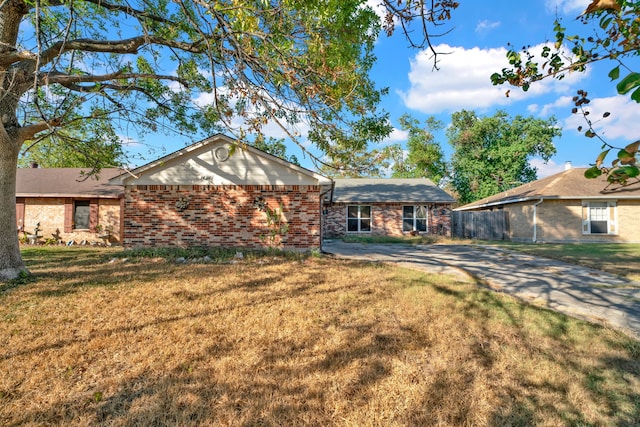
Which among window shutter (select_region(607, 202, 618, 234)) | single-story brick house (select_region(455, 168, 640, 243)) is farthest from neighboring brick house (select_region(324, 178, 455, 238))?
window shutter (select_region(607, 202, 618, 234))

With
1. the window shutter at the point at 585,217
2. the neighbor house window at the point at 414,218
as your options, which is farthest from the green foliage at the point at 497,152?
the neighbor house window at the point at 414,218

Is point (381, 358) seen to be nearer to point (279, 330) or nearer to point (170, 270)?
point (279, 330)

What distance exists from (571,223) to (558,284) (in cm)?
1424

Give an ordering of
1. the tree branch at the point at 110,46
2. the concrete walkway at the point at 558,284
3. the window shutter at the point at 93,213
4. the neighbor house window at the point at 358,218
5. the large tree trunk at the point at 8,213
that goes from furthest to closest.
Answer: the neighbor house window at the point at 358,218
the window shutter at the point at 93,213
the tree branch at the point at 110,46
the large tree trunk at the point at 8,213
the concrete walkway at the point at 558,284

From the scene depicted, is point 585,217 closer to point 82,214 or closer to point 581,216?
point 581,216

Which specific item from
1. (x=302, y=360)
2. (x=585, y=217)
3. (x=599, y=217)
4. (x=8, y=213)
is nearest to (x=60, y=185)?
(x=8, y=213)

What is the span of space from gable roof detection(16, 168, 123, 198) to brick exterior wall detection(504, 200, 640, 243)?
75.4 ft

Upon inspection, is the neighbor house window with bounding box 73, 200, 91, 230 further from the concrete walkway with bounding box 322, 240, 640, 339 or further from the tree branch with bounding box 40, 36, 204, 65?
the concrete walkway with bounding box 322, 240, 640, 339

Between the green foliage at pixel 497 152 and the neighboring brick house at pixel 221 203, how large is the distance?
94.4 feet

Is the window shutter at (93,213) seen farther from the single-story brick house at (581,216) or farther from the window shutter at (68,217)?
the single-story brick house at (581,216)

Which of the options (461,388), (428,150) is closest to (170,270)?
(461,388)

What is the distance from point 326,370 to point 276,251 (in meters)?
7.81

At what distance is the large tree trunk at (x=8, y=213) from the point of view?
22.8 ft

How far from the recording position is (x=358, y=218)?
2112 centimetres
